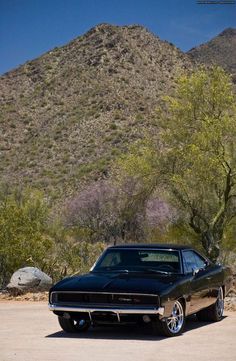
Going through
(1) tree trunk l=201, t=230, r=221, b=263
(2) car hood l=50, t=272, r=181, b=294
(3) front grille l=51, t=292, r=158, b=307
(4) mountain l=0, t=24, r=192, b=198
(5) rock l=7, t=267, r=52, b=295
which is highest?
(4) mountain l=0, t=24, r=192, b=198

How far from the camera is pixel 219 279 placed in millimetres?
12523

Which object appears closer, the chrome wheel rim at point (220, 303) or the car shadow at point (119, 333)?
the car shadow at point (119, 333)

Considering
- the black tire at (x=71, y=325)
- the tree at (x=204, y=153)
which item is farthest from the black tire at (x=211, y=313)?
the tree at (x=204, y=153)

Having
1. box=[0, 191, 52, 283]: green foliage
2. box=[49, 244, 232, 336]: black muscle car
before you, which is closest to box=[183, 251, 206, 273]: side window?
box=[49, 244, 232, 336]: black muscle car

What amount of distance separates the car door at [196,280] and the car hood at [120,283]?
0.45 meters

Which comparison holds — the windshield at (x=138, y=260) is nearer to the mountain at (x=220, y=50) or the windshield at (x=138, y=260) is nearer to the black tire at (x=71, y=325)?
the black tire at (x=71, y=325)

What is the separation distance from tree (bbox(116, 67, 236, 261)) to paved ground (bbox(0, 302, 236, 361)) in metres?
9.71

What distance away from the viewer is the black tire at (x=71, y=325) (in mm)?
10680

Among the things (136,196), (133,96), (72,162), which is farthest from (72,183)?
(136,196)

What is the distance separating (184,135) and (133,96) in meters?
45.0

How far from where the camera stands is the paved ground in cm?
878

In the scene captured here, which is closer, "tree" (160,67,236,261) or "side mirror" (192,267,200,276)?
"side mirror" (192,267,200,276)

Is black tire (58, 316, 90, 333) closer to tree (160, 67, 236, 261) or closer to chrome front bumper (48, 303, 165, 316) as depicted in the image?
chrome front bumper (48, 303, 165, 316)

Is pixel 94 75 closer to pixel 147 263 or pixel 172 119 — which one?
pixel 172 119
